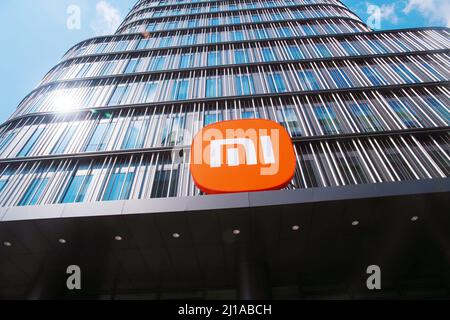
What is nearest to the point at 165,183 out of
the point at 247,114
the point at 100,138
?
the point at 100,138

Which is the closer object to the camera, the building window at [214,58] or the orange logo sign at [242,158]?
the orange logo sign at [242,158]

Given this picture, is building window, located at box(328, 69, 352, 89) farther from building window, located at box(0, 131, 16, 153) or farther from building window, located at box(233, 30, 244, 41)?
building window, located at box(0, 131, 16, 153)

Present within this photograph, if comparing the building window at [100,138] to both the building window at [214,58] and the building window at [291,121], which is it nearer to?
the building window at [291,121]

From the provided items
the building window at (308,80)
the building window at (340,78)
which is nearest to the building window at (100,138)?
the building window at (308,80)

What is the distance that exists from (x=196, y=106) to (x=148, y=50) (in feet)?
32.5

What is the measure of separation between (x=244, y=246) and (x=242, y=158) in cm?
304

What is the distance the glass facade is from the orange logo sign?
1.92 m

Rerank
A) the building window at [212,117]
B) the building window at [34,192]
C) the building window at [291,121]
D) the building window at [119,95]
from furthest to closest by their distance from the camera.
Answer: the building window at [119,95] < the building window at [212,117] < the building window at [291,121] < the building window at [34,192]

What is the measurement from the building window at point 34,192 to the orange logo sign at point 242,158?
274 inches

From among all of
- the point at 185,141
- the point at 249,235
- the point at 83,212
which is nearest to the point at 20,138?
the point at 185,141

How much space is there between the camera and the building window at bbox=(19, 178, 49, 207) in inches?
462

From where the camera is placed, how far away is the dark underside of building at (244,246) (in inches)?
328

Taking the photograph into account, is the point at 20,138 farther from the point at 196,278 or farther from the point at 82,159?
the point at 196,278

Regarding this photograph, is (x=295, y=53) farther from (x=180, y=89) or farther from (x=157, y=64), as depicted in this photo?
(x=157, y=64)
